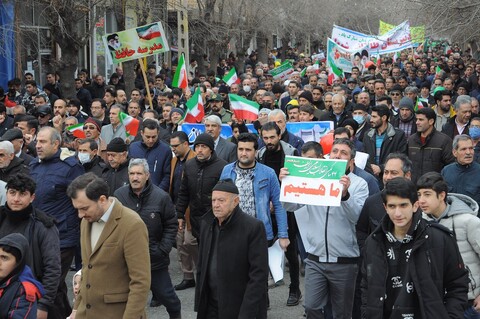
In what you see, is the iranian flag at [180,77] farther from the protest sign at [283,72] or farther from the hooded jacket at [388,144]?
the hooded jacket at [388,144]

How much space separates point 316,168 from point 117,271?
1971 mm

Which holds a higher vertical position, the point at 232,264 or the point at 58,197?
the point at 58,197

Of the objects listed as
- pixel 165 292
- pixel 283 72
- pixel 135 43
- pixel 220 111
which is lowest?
pixel 165 292

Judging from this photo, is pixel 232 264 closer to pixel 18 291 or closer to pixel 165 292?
pixel 18 291

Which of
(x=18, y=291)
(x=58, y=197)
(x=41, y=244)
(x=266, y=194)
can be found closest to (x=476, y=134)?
(x=266, y=194)

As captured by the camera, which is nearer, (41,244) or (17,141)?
(41,244)

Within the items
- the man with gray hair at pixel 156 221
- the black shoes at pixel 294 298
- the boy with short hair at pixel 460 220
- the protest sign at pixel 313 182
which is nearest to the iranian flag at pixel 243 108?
the black shoes at pixel 294 298

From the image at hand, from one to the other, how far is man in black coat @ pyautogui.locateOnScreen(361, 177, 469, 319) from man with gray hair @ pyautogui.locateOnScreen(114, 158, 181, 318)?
2.89 meters

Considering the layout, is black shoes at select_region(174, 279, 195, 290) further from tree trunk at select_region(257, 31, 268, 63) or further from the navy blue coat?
tree trunk at select_region(257, 31, 268, 63)

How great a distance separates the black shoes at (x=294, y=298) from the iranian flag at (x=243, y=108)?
4.72 meters

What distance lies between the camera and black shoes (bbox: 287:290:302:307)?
29.4 feet

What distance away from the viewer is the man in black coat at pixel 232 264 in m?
6.18

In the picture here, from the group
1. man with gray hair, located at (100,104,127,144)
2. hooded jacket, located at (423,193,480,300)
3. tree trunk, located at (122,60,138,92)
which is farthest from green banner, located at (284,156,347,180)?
tree trunk, located at (122,60,138,92)

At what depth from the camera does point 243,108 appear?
13328mm
